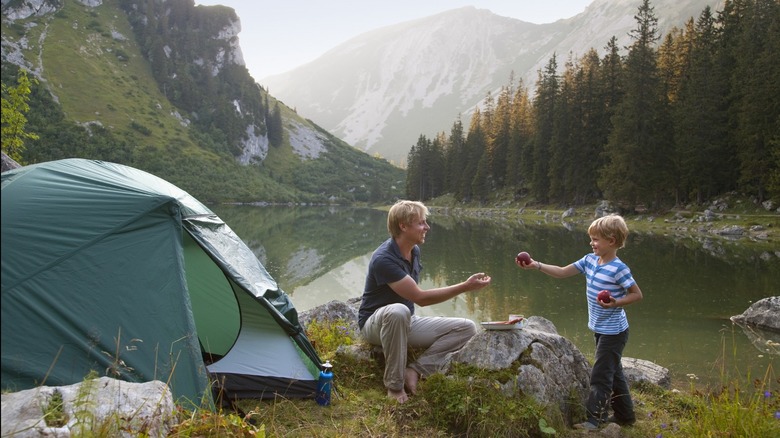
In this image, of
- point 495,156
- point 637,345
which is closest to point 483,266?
point 637,345

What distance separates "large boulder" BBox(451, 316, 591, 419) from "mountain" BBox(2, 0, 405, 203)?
6539cm

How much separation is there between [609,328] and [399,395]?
6.86 feet

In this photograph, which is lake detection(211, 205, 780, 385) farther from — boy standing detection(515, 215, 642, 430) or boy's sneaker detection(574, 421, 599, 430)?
boy's sneaker detection(574, 421, 599, 430)

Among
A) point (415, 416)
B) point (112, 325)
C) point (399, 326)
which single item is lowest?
point (415, 416)

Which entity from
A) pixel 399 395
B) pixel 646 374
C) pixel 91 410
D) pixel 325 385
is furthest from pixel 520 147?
pixel 91 410

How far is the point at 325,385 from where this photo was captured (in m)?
4.89

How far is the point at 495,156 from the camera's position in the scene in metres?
63.0

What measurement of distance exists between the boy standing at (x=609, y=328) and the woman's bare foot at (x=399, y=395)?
5.35 ft

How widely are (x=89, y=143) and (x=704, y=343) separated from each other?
261ft

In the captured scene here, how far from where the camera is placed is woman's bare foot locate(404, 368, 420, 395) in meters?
4.96

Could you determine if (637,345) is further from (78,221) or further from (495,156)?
(495,156)

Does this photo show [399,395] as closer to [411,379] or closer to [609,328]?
[411,379]

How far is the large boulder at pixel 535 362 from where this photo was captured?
15.2ft

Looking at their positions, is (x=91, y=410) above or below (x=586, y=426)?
above
